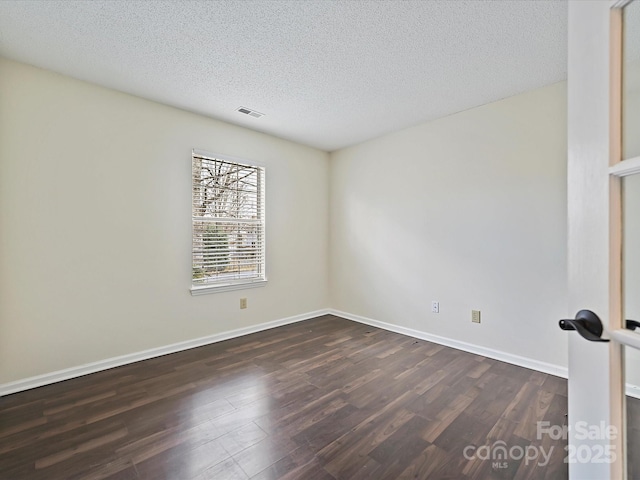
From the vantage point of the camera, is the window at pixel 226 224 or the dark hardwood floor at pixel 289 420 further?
the window at pixel 226 224

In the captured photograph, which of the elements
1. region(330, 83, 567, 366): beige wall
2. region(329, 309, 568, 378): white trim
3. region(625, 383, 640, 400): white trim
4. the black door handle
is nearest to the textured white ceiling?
region(330, 83, 567, 366): beige wall

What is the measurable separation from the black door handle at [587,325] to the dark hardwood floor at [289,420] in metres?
1.15

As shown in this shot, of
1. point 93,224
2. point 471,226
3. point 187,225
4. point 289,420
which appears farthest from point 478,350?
point 93,224

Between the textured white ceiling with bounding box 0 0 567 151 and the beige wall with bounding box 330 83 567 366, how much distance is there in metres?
0.38

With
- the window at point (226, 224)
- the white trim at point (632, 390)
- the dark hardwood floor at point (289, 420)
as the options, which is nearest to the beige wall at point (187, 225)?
the window at point (226, 224)

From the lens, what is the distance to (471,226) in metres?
2.90

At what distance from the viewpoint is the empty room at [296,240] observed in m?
0.72

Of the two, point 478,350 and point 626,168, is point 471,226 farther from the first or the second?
point 626,168

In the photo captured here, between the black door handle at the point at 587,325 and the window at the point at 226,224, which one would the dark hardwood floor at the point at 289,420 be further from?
the black door handle at the point at 587,325

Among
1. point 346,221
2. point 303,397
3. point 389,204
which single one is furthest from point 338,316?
point 303,397

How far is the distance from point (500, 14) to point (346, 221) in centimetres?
274

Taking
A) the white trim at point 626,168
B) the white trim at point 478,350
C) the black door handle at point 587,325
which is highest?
the white trim at point 626,168

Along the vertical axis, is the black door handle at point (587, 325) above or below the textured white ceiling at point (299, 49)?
below

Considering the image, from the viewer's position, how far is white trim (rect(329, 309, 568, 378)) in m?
2.42
